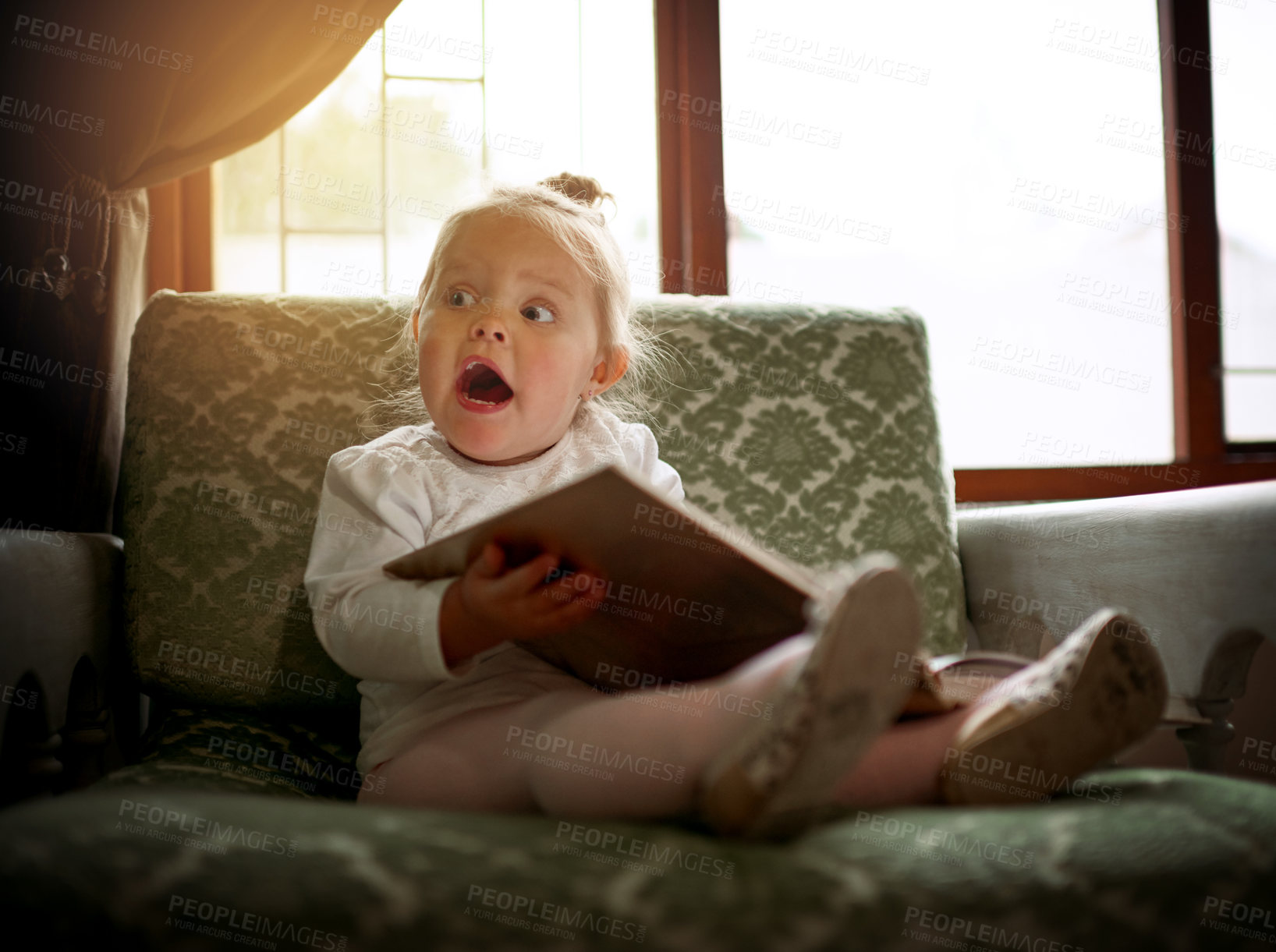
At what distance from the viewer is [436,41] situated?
1.66 m

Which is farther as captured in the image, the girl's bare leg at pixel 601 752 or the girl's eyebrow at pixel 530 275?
the girl's eyebrow at pixel 530 275

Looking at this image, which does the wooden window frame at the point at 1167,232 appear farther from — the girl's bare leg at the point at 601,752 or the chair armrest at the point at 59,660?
the girl's bare leg at the point at 601,752

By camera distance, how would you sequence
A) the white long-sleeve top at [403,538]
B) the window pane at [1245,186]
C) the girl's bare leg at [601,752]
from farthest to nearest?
the window pane at [1245,186] < the white long-sleeve top at [403,538] < the girl's bare leg at [601,752]

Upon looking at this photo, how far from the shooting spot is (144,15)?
1.33 m

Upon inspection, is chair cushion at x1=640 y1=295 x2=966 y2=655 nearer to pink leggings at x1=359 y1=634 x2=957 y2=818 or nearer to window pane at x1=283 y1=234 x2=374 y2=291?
pink leggings at x1=359 y1=634 x2=957 y2=818

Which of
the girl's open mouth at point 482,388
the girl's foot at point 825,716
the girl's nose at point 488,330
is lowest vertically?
the girl's foot at point 825,716

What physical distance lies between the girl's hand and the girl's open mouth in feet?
1.00

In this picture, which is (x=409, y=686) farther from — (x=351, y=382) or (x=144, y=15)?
(x=144, y=15)

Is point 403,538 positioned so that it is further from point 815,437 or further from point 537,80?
point 537,80

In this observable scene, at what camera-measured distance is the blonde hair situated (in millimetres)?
984

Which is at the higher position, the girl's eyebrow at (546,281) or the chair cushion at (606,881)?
the girl's eyebrow at (546,281)

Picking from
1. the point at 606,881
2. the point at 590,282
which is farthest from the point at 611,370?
the point at 606,881

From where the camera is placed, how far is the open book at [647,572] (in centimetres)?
55

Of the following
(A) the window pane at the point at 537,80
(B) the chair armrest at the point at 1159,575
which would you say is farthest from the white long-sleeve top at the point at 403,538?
(A) the window pane at the point at 537,80
